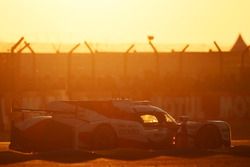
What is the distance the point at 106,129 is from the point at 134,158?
10.6 ft

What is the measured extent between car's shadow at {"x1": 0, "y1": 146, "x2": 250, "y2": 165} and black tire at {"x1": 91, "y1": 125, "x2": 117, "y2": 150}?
27.8 inches

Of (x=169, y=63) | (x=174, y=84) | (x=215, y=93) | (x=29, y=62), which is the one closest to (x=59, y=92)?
(x=215, y=93)

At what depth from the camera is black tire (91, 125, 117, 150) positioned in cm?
2416

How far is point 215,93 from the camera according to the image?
149 feet

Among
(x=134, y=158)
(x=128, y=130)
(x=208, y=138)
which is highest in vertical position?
(x=128, y=130)

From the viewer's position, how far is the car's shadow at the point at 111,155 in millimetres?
20891

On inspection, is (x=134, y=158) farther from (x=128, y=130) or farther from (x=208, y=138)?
(x=208, y=138)

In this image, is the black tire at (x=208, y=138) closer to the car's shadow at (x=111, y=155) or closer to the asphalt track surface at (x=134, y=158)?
the car's shadow at (x=111, y=155)

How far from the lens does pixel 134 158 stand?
843 inches

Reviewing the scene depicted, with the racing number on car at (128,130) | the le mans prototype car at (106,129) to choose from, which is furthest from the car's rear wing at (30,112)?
the racing number on car at (128,130)

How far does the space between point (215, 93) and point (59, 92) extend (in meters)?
8.48

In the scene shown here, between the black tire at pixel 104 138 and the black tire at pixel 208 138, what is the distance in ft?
8.77

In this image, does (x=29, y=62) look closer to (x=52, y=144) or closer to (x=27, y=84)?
(x=27, y=84)

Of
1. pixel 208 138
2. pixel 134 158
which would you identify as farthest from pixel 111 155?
pixel 208 138
